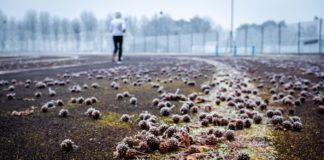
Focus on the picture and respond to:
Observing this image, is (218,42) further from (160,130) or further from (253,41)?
(160,130)

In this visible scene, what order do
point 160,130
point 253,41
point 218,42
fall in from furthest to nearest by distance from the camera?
point 218,42, point 253,41, point 160,130

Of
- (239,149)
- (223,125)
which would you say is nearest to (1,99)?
(223,125)

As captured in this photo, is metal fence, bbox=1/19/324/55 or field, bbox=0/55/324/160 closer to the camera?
field, bbox=0/55/324/160

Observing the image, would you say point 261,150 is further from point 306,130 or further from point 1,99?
point 1,99

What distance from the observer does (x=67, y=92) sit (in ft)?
24.3

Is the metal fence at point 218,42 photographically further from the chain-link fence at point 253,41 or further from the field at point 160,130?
the field at point 160,130

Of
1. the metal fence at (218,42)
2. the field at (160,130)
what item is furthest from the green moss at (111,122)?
the metal fence at (218,42)

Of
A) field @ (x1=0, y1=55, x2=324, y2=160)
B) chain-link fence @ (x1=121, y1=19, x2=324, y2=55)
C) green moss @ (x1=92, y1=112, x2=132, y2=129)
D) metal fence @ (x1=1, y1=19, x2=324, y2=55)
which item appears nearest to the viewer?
field @ (x1=0, y1=55, x2=324, y2=160)

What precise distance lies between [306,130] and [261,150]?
112cm

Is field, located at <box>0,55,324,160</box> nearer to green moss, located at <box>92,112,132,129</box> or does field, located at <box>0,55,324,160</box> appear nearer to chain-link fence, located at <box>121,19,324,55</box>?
green moss, located at <box>92,112,132,129</box>

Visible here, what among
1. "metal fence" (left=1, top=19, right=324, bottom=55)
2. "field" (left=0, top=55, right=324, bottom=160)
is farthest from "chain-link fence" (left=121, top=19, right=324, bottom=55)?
"field" (left=0, top=55, right=324, bottom=160)

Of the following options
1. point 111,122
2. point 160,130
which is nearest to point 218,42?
point 111,122

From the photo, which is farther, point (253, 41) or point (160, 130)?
point (253, 41)

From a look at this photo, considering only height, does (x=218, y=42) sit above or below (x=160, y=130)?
above
